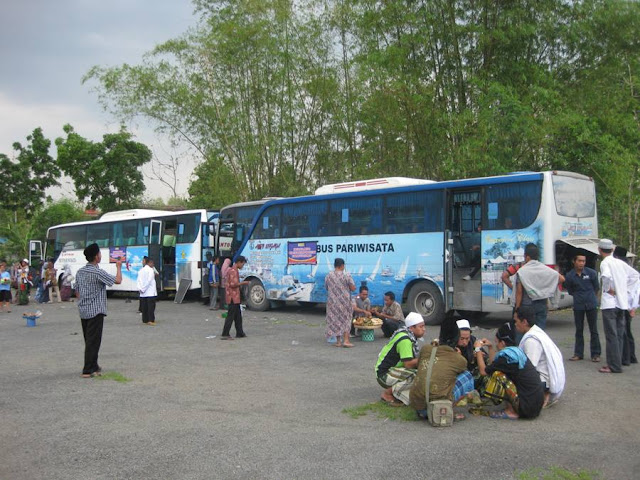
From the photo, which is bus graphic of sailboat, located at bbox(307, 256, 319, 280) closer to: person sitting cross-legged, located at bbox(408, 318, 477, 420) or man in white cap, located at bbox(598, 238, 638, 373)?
man in white cap, located at bbox(598, 238, 638, 373)

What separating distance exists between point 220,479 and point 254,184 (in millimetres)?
21263

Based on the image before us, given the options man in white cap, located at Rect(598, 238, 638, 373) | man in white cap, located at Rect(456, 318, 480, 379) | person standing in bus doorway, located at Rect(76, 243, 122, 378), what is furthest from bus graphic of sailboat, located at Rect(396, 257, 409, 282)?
person standing in bus doorway, located at Rect(76, 243, 122, 378)

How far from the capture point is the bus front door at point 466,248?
13945mm

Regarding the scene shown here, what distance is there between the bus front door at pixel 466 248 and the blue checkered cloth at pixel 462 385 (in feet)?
24.6

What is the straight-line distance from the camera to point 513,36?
18.4 meters

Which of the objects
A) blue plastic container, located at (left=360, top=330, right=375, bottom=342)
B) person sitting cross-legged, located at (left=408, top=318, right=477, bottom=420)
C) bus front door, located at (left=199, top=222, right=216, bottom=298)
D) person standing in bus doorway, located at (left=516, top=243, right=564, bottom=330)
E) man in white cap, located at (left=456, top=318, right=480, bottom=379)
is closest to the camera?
person sitting cross-legged, located at (left=408, top=318, right=477, bottom=420)

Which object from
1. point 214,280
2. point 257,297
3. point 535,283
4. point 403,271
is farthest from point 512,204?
point 214,280

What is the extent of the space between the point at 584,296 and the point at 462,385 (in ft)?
12.1

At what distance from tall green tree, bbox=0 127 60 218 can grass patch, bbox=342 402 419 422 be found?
119 ft

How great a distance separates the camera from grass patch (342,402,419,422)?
20.9 feet

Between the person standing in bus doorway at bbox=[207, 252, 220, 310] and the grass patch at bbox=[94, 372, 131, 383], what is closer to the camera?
the grass patch at bbox=[94, 372, 131, 383]

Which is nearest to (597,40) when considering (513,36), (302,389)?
(513,36)

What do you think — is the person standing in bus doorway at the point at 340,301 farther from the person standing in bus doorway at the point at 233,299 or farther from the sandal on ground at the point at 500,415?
the sandal on ground at the point at 500,415

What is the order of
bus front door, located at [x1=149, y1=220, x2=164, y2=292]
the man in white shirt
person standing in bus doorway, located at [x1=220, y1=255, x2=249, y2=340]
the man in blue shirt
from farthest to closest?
bus front door, located at [x1=149, y1=220, x2=164, y2=292] → person standing in bus doorway, located at [x1=220, y1=255, x2=249, y2=340] → the man in blue shirt → the man in white shirt
